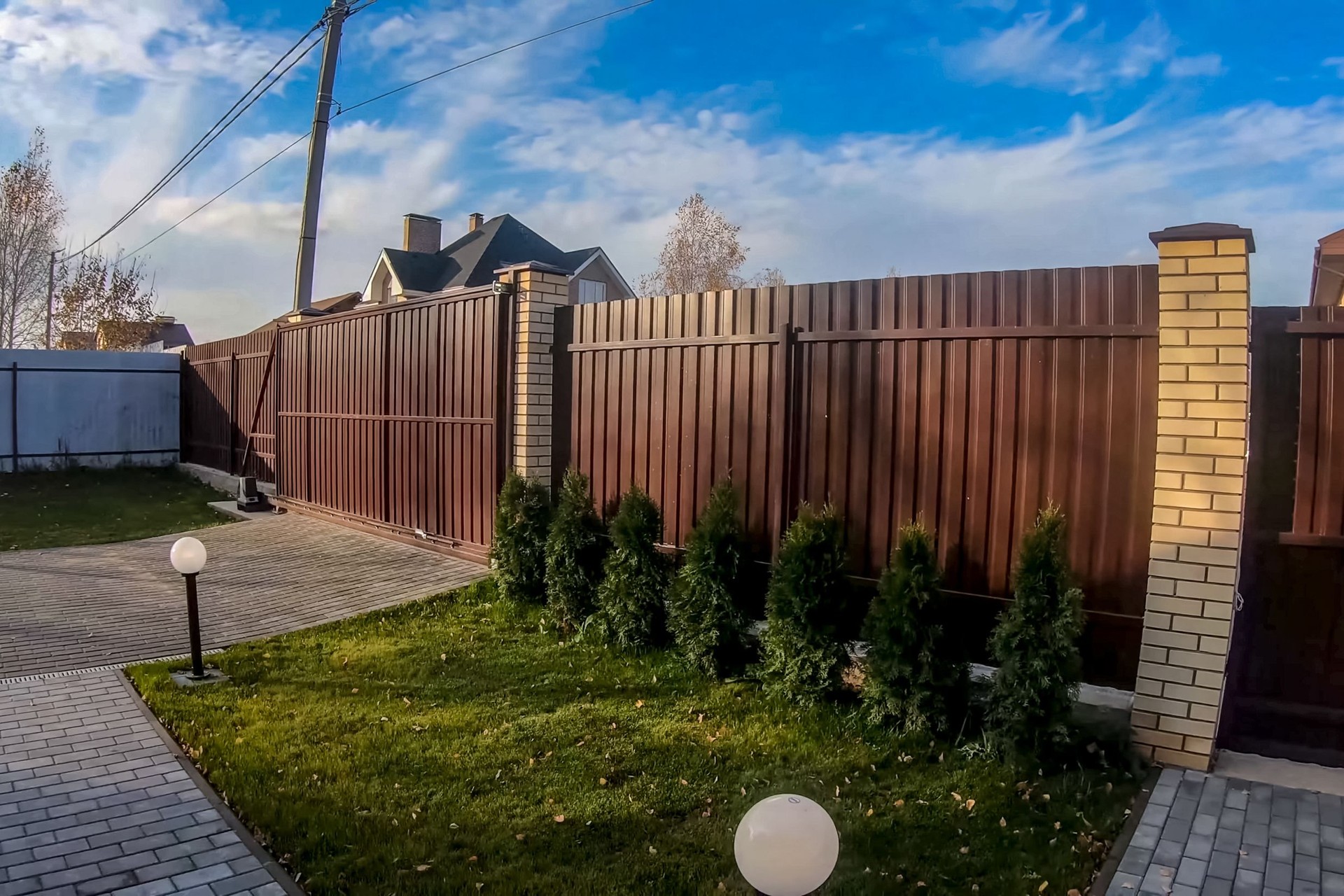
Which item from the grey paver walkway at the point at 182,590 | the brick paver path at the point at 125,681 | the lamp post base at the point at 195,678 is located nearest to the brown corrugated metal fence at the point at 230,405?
the brick paver path at the point at 125,681

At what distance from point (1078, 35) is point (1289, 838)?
7.54 metres

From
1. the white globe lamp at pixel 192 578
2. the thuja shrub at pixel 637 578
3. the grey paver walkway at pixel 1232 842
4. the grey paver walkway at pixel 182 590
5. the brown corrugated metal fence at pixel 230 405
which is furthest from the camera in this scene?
the brown corrugated metal fence at pixel 230 405

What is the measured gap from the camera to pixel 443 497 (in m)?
8.38

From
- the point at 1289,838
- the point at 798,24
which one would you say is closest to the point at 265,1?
the point at 798,24

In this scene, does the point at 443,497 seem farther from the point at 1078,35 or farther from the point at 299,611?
the point at 1078,35

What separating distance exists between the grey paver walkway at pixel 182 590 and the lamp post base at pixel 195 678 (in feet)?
2.01

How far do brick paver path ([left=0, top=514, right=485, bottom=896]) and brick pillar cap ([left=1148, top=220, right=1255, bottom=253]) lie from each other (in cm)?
451

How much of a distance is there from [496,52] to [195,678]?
11.9m

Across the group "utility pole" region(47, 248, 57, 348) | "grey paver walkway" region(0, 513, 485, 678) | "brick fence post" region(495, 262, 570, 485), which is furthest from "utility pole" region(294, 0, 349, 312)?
"utility pole" region(47, 248, 57, 348)

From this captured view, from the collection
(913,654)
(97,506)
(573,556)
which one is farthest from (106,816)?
(97,506)

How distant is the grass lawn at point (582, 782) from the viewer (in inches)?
120

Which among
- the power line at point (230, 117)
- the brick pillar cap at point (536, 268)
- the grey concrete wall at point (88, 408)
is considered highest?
the power line at point (230, 117)

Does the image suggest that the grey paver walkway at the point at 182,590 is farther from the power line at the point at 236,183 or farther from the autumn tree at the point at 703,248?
the autumn tree at the point at 703,248

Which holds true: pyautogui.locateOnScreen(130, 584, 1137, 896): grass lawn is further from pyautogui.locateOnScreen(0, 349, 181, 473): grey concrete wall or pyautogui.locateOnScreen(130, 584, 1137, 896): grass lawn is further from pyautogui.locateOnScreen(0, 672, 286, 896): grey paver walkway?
pyautogui.locateOnScreen(0, 349, 181, 473): grey concrete wall
